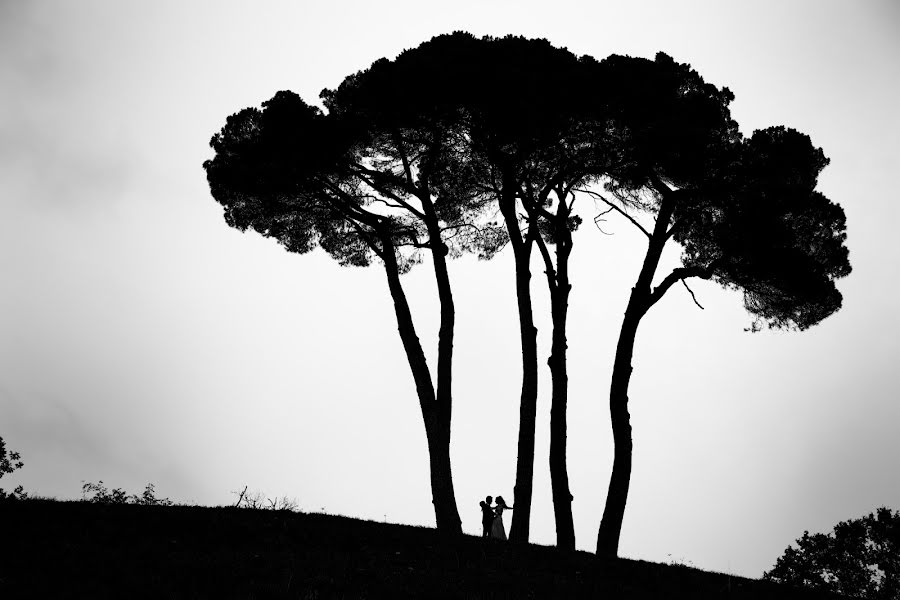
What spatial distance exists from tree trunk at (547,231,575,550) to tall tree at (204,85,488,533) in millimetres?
2110

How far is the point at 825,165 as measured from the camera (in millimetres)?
16562

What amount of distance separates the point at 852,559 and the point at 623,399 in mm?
15529

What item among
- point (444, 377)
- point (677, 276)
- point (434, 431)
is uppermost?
point (677, 276)

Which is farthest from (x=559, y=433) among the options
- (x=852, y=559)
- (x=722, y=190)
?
(x=852, y=559)

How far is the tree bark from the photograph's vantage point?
46.5 ft

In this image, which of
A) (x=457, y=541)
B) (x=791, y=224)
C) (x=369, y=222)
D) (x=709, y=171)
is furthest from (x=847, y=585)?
(x=369, y=222)

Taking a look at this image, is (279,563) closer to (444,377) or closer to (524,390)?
(444,377)

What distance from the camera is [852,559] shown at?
2508 centimetres

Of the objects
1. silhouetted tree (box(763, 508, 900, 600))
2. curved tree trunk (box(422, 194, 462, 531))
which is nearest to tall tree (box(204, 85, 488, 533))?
curved tree trunk (box(422, 194, 462, 531))

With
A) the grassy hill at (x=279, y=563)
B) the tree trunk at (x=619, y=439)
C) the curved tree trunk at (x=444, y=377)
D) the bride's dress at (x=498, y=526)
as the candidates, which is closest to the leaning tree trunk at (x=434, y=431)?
the curved tree trunk at (x=444, y=377)

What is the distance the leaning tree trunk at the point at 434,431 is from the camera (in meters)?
14.7

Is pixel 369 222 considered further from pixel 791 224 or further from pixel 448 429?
pixel 791 224

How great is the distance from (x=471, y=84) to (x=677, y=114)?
4.45 metres

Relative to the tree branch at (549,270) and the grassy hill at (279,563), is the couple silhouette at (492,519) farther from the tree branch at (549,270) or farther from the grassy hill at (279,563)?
the tree branch at (549,270)
